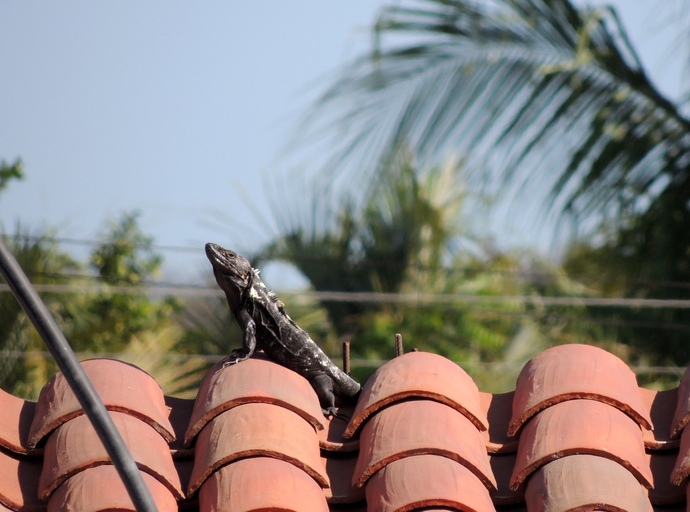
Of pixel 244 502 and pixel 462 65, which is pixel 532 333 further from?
pixel 244 502

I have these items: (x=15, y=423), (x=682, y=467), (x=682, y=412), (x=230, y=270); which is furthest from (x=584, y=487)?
(x=15, y=423)

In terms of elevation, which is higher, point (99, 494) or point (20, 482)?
point (99, 494)

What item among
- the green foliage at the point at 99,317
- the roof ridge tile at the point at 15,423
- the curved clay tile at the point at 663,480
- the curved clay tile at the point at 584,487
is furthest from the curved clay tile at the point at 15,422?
the green foliage at the point at 99,317

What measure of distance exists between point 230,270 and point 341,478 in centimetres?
97

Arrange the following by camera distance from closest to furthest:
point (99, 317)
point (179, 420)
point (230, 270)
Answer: point (179, 420)
point (230, 270)
point (99, 317)

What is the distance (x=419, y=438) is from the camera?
10.7ft

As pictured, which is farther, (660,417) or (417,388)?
(660,417)

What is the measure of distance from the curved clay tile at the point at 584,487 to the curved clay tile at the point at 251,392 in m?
0.72

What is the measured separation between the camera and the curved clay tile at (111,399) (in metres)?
3.37

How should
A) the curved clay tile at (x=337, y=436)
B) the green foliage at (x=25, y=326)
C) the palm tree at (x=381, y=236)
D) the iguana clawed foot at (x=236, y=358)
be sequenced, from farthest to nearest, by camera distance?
the palm tree at (x=381, y=236)
the green foliage at (x=25, y=326)
the iguana clawed foot at (x=236, y=358)
the curved clay tile at (x=337, y=436)

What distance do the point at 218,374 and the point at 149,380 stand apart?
9.6 inches

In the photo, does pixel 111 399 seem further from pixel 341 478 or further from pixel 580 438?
pixel 580 438

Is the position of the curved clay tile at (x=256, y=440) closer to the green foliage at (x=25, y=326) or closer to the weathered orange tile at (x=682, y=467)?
the weathered orange tile at (x=682, y=467)

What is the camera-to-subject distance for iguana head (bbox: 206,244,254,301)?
402cm
